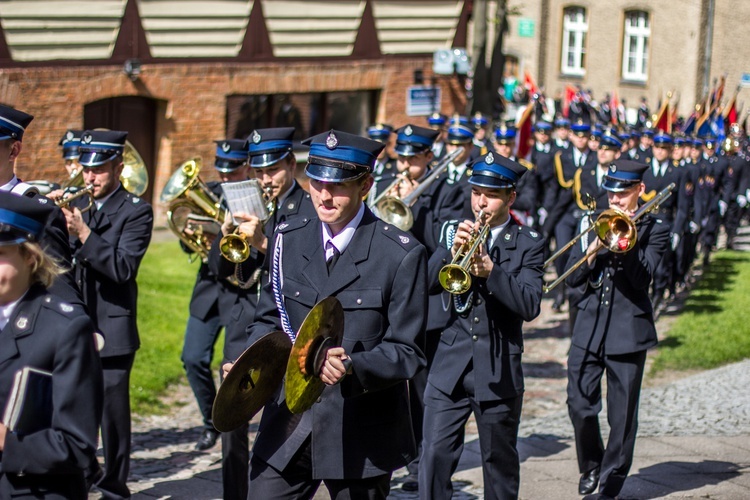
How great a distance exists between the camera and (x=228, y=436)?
7227mm

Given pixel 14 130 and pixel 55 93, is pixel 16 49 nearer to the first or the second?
pixel 55 93

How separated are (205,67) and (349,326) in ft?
48.4

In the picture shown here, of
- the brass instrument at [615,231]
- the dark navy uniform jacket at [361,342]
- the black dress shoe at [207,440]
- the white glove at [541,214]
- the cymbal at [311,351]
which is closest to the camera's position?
the cymbal at [311,351]

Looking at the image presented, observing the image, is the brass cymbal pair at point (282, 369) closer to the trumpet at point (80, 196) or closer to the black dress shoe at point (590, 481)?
the trumpet at point (80, 196)

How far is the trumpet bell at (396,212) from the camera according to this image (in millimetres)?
9094

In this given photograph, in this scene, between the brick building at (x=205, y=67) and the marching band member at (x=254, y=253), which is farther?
the brick building at (x=205, y=67)

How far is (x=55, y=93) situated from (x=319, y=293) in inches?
508

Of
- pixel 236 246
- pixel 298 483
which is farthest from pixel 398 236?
pixel 236 246

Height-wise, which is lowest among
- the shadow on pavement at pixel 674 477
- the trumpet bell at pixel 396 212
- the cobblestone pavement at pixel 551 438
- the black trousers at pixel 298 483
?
the cobblestone pavement at pixel 551 438

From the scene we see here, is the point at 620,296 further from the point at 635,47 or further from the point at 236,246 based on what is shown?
the point at 635,47

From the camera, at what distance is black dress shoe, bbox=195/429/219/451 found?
920 centimetres

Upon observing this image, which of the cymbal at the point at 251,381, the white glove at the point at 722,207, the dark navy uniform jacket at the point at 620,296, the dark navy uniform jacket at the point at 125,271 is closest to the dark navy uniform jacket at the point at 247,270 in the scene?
the dark navy uniform jacket at the point at 125,271

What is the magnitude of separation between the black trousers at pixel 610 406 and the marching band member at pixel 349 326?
286 centimetres

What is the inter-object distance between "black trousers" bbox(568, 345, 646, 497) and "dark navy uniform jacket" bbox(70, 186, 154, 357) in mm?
2787
